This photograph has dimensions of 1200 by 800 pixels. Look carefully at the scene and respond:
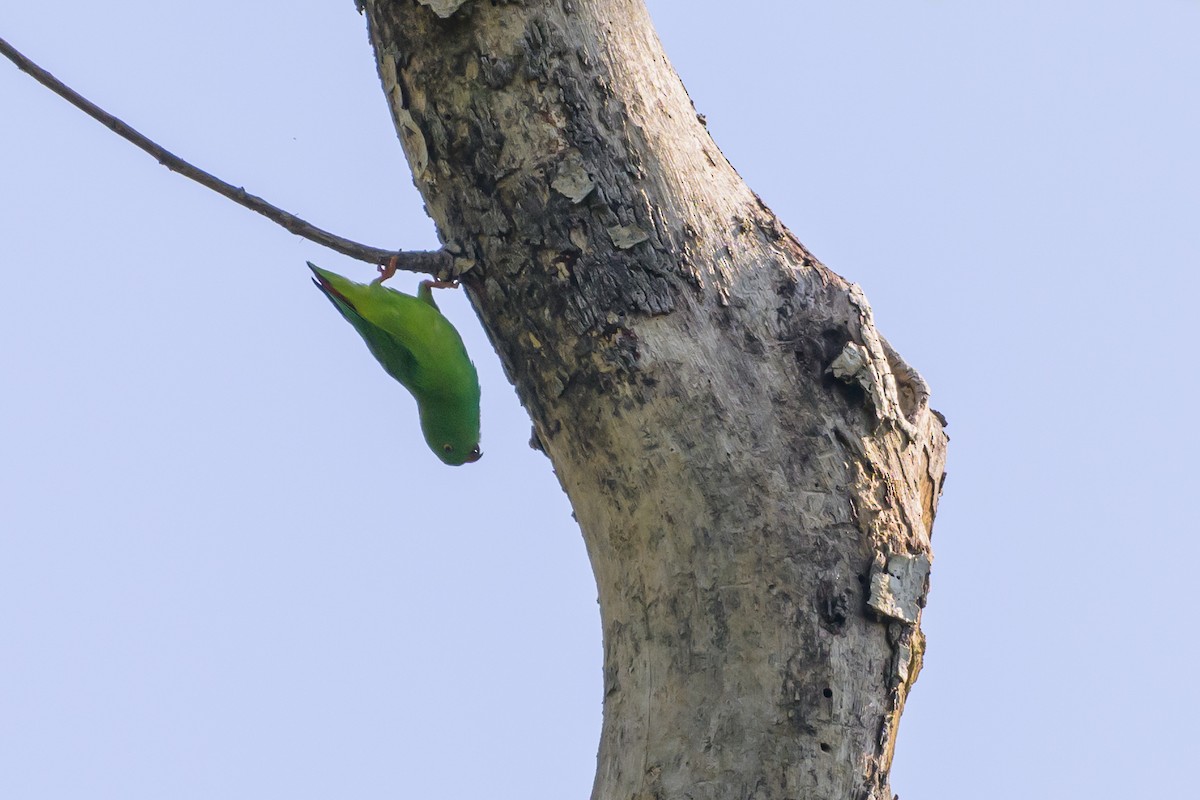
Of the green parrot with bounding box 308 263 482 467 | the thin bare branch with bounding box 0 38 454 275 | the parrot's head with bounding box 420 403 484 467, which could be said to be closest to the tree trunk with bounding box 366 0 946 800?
the thin bare branch with bounding box 0 38 454 275

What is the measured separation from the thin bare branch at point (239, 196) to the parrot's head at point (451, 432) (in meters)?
1.85

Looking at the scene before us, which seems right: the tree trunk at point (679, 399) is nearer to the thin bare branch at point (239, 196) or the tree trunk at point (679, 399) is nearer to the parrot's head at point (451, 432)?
the thin bare branch at point (239, 196)

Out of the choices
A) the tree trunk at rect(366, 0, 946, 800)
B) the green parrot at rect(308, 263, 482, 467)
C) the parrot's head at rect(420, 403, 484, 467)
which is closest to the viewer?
the tree trunk at rect(366, 0, 946, 800)

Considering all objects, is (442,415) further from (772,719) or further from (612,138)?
(772,719)

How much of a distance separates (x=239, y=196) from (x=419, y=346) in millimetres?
1843

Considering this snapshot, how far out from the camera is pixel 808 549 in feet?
9.66

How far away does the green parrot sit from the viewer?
4.97 metres

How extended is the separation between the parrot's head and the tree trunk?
1.99 m

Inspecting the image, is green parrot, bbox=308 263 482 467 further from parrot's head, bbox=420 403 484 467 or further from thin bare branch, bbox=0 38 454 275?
thin bare branch, bbox=0 38 454 275

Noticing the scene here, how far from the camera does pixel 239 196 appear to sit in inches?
127

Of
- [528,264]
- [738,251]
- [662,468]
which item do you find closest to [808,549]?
[662,468]

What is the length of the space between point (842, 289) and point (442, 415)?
2.59m

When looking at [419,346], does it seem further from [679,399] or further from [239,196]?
[679,399]

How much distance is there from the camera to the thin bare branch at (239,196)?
3.09 meters
